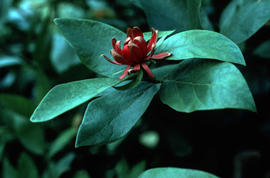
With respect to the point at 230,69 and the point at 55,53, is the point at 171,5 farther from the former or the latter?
the point at 55,53

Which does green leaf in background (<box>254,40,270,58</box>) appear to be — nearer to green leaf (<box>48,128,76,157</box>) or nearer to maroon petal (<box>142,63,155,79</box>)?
maroon petal (<box>142,63,155,79</box>)

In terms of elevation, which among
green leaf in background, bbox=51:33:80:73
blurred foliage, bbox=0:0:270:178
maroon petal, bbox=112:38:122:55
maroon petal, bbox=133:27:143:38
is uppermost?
maroon petal, bbox=133:27:143:38

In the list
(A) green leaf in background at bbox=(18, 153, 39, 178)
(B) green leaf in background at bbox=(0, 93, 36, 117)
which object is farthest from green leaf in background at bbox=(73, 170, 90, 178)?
(B) green leaf in background at bbox=(0, 93, 36, 117)

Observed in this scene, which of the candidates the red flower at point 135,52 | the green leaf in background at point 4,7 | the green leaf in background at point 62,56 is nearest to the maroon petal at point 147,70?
the red flower at point 135,52

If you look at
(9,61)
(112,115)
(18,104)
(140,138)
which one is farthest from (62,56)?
(112,115)

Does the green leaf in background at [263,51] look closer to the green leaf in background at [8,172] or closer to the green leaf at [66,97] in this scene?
the green leaf at [66,97]

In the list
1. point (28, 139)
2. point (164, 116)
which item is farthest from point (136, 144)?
point (28, 139)
